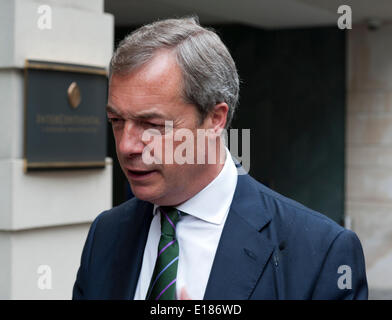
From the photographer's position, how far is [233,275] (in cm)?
211

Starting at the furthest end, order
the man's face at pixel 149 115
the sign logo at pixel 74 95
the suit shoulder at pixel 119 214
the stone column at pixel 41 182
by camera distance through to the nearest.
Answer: the sign logo at pixel 74 95, the stone column at pixel 41 182, the suit shoulder at pixel 119 214, the man's face at pixel 149 115

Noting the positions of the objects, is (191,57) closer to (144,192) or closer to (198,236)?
(144,192)

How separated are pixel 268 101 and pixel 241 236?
7876 millimetres

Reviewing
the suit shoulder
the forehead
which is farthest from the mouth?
the suit shoulder

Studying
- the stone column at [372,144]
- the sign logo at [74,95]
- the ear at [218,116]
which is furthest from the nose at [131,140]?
the stone column at [372,144]

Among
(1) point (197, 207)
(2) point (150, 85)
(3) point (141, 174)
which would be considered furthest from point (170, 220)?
(2) point (150, 85)

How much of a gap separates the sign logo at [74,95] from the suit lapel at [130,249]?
289 centimetres

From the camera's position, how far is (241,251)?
7.06ft

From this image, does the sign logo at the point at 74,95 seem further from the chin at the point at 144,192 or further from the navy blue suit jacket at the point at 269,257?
the chin at the point at 144,192

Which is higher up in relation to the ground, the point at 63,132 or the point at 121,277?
the point at 63,132

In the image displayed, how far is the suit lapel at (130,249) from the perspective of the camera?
7.38 feet

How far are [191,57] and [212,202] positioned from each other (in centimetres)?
45
